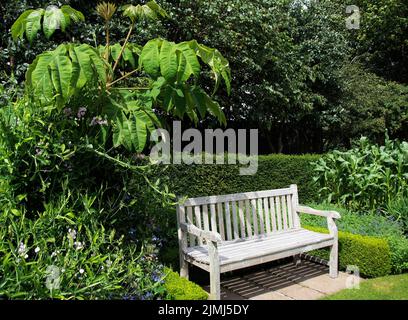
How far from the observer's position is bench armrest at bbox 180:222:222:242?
3600 mm

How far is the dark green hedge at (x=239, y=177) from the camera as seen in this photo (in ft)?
21.3

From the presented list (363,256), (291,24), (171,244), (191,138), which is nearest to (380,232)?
(363,256)

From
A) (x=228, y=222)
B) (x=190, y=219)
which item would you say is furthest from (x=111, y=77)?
(x=228, y=222)

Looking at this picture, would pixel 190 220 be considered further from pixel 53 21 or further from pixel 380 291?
pixel 53 21

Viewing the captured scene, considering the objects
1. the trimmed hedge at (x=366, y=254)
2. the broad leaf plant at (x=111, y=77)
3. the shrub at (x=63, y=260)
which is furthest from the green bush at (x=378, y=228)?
the shrub at (x=63, y=260)

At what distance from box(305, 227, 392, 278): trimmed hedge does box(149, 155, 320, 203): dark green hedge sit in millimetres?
2520

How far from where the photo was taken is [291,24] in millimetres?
11422

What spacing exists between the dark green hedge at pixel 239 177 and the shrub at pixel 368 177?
0.76 metres

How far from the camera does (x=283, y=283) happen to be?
455 centimetres

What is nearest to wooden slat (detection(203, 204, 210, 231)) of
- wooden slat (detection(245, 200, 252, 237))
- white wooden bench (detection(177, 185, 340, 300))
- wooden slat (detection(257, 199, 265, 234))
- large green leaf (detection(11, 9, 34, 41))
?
white wooden bench (detection(177, 185, 340, 300))

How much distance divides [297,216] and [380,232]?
1196 millimetres

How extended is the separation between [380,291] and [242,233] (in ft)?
5.60

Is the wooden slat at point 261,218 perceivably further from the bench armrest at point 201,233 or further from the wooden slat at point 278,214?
the bench armrest at point 201,233
